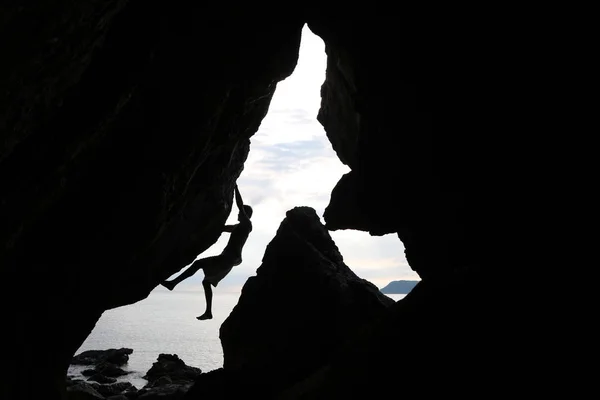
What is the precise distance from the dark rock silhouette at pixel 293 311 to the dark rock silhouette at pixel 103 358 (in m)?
21.5

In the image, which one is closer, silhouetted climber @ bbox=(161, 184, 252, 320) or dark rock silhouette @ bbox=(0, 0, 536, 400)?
dark rock silhouette @ bbox=(0, 0, 536, 400)

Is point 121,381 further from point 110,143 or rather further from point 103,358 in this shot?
point 110,143

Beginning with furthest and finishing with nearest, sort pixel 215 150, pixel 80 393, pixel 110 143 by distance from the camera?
pixel 80 393
pixel 215 150
pixel 110 143

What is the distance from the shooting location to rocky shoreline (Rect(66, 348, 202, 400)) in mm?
16312

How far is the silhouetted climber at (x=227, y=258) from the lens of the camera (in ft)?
59.9

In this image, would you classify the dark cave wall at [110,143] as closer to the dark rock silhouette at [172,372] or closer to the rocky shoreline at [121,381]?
the rocky shoreline at [121,381]

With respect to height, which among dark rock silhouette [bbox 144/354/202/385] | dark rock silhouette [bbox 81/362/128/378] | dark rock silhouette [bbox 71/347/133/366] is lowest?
dark rock silhouette [bbox 144/354/202/385]

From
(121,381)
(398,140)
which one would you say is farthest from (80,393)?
(398,140)

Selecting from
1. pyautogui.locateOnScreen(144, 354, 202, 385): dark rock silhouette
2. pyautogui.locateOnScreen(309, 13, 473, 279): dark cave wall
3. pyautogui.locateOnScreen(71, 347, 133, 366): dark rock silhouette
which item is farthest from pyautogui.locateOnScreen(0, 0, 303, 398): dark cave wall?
pyautogui.locateOnScreen(71, 347, 133, 366): dark rock silhouette

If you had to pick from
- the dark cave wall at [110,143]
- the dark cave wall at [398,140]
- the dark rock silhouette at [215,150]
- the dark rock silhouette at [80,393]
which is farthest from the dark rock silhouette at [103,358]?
the dark cave wall at [398,140]

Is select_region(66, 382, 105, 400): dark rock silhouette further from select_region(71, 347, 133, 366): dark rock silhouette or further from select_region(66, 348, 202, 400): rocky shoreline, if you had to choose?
select_region(71, 347, 133, 366): dark rock silhouette

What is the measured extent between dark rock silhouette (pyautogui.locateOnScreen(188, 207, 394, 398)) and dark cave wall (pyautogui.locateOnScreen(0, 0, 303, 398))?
360 cm

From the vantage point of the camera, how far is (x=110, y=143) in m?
10.7

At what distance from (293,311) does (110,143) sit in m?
7.93
